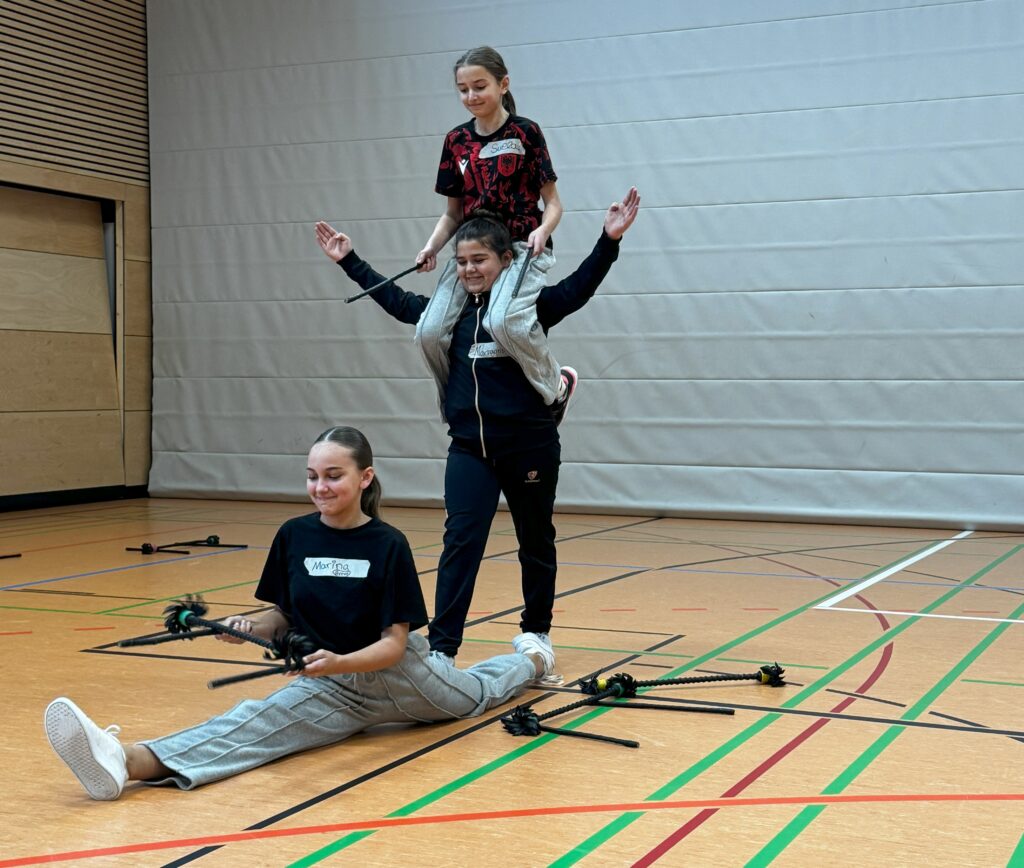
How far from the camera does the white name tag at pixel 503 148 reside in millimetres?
4191

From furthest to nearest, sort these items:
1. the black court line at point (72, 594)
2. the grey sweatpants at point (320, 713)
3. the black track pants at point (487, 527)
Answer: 1. the black court line at point (72, 594)
2. the black track pants at point (487, 527)
3. the grey sweatpants at point (320, 713)

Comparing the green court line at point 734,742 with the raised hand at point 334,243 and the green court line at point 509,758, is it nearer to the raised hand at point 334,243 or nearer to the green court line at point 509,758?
the green court line at point 509,758

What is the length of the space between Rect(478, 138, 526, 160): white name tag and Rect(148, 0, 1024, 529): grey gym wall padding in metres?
5.04

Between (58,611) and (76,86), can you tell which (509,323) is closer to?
(58,611)

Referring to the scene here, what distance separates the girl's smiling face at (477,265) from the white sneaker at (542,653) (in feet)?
3.54

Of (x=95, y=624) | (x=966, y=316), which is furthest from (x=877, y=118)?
(x=95, y=624)

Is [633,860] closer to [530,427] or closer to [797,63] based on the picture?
[530,427]

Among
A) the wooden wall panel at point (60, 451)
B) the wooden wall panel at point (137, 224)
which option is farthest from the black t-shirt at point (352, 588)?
the wooden wall panel at point (137, 224)

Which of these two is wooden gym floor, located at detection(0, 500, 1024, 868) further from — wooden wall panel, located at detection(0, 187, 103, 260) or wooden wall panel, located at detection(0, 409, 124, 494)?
wooden wall panel, located at detection(0, 187, 103, 260)

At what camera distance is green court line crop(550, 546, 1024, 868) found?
2.50 metres

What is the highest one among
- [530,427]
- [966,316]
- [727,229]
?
[727,229]

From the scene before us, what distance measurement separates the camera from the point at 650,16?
9188mm

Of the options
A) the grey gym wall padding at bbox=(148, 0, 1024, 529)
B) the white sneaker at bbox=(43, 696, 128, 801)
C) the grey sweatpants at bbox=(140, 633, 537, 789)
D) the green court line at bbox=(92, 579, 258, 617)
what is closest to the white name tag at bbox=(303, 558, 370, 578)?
the grey sweatpants at bbox=(140, 633, 537, 789)

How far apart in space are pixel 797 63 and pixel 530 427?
5728 mm
